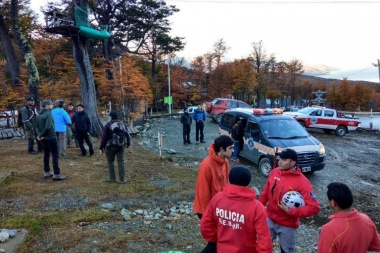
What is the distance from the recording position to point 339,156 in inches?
514

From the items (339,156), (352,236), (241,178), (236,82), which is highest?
(236,82)

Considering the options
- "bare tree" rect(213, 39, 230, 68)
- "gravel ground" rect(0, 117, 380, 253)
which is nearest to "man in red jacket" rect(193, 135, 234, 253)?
"gravel ground" rect(0, 117, 380, 253)

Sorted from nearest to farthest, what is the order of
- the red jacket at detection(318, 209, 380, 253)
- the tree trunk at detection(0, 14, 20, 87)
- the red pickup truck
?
1. the red jacket at detection(318, 209, 380, 253)
2. the tree trunk at detection(0, 14, 20, 87)
3. the red pickup truck

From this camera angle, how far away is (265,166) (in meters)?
8.85

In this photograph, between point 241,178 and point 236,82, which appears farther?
point 236,82

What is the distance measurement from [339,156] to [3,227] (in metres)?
13.0

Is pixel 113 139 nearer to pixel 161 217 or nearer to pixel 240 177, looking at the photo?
pixel 161 217

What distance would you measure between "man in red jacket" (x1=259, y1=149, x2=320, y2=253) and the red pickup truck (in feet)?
56.3

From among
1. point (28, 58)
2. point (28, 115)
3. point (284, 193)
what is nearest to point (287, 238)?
point (284, 193)

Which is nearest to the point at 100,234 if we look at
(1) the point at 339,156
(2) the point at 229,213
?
(2) the point at 229,213

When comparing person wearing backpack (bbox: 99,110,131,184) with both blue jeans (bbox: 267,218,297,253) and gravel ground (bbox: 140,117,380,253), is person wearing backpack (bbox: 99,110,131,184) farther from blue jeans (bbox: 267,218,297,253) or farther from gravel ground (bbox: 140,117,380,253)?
blue jeans (bbox: 267,218,297,253)

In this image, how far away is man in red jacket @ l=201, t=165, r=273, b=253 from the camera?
2.34 meters

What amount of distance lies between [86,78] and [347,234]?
14.2 m

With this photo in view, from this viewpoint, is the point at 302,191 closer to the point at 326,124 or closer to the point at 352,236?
the point at 352,236
